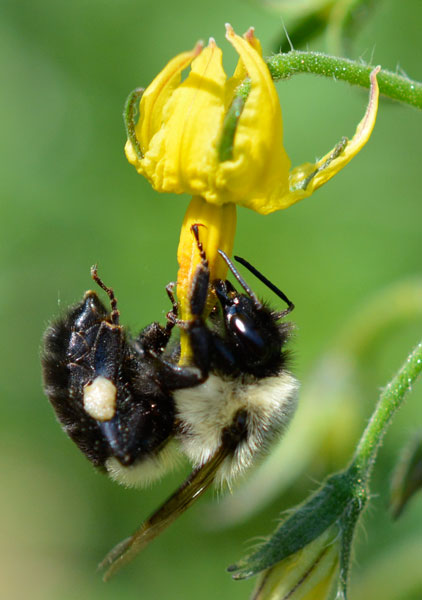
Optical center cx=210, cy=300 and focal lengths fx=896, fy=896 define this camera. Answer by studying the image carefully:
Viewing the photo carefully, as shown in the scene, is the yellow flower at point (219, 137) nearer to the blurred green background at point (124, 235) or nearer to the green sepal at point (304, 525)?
the green sepal at point (304, 525)

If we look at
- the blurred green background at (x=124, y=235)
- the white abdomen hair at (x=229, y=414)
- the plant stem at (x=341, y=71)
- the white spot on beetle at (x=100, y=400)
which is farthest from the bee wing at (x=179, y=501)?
the blurred green background at (x=124, y=235)

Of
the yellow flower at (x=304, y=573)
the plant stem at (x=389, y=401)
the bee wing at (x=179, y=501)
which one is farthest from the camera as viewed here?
the yellow flower at (x=304, y=573)

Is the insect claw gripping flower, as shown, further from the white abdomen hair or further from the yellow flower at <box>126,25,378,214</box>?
the white abdomen hair

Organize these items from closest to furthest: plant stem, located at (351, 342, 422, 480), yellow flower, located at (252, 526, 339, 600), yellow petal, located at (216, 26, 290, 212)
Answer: yellow petal, located at (216, 26, 290, 212) < plant stem, located at (351, 342, 422, 480) < yellow flower, located at (252, 526, 339, 600)

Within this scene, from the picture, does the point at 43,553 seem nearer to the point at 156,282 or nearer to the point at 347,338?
the point at 156,282

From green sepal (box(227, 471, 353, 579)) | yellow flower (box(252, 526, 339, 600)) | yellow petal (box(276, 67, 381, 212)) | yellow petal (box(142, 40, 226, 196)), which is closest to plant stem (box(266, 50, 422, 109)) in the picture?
yellow petal (box(276, 67, 381, 212))

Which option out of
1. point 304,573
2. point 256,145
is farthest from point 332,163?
point 304,573

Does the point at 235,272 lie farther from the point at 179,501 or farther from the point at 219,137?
the point at 179,501
